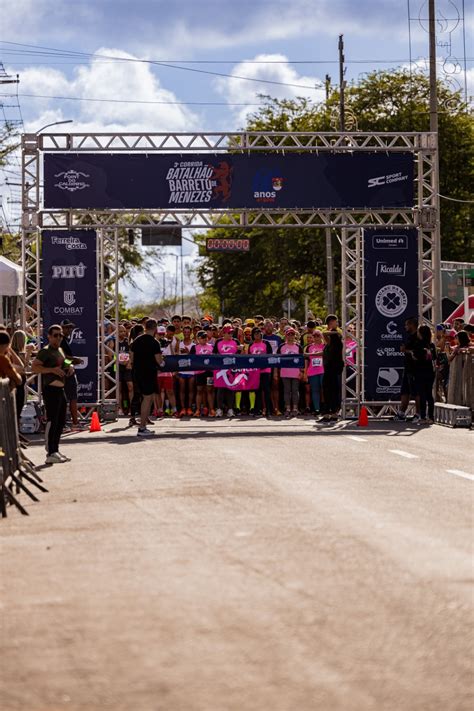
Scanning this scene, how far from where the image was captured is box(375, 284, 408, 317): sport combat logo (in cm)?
2944

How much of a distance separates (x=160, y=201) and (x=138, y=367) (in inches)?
212

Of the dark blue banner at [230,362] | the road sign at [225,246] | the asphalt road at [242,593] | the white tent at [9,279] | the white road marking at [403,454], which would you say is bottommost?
the white road marking at [403,454]

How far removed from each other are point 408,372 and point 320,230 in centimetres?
3464

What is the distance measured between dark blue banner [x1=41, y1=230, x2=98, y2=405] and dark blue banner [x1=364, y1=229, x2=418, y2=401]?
5.52m

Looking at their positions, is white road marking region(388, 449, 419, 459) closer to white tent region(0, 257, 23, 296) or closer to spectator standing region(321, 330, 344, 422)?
spectator standing region(321, 330, 344, 422)

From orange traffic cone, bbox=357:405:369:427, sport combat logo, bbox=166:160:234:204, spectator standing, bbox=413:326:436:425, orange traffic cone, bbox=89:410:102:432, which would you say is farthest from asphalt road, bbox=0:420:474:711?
sport combat logo, bbox=166:160:234:204

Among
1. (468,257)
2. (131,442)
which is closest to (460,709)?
(131,442)

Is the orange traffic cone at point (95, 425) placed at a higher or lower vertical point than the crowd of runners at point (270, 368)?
lower

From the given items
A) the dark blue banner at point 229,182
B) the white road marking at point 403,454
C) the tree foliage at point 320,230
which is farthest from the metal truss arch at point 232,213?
the tree foliage at point 320,230

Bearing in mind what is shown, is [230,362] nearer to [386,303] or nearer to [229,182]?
[386,303]

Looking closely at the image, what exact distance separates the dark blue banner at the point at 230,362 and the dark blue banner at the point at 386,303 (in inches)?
66.6

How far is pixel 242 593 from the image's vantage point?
847 centimetres

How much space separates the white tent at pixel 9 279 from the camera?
29531mm

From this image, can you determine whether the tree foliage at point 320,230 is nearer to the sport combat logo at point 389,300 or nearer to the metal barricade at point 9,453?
the sport combat logo at point 389,300
